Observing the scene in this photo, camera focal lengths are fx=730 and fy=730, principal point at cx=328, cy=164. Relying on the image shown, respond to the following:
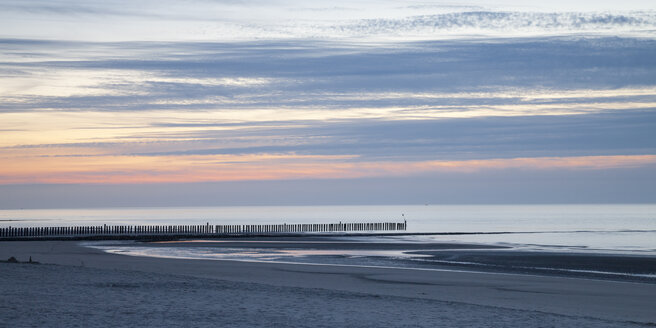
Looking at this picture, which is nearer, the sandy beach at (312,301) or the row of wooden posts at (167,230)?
the sandy beach at (312,301)

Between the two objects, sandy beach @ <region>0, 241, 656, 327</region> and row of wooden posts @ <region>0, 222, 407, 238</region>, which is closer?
sandy beach @ <region>0, 241, 656, 327</region>

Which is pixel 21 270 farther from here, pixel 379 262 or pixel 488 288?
pixel 379 262

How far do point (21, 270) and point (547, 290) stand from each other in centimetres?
1801

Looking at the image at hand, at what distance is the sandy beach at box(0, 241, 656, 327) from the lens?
50.1 feet

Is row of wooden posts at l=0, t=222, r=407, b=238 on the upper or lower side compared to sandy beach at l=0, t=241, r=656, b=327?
lower

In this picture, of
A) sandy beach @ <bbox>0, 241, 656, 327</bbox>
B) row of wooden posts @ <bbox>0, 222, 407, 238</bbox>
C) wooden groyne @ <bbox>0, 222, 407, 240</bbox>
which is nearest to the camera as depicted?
sandy beach @ <bbox>0, 241, 656, 327</bbox>

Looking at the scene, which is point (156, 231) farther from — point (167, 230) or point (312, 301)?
point (312, 301)

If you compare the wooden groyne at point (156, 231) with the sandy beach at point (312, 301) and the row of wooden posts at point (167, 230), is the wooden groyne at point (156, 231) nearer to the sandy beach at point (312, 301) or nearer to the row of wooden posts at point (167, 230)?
the row of wooden posts at point (167, 230)

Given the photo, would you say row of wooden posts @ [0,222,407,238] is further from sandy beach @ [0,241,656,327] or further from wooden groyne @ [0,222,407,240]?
sandy beach @ [0,241,656,327]

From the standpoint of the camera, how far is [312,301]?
61.7 ft

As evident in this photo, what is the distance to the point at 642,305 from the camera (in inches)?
860

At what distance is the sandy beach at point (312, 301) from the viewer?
15.3 metres

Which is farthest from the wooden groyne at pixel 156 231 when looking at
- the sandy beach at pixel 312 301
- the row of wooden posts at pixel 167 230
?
the sandy beach at pixel 312 301

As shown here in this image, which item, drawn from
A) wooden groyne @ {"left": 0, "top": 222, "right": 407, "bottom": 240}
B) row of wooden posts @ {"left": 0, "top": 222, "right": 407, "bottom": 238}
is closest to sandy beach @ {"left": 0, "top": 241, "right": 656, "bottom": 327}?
wooden groyne @ {"left": 0, "top": 222, "right": 407, "bottom": 240}
